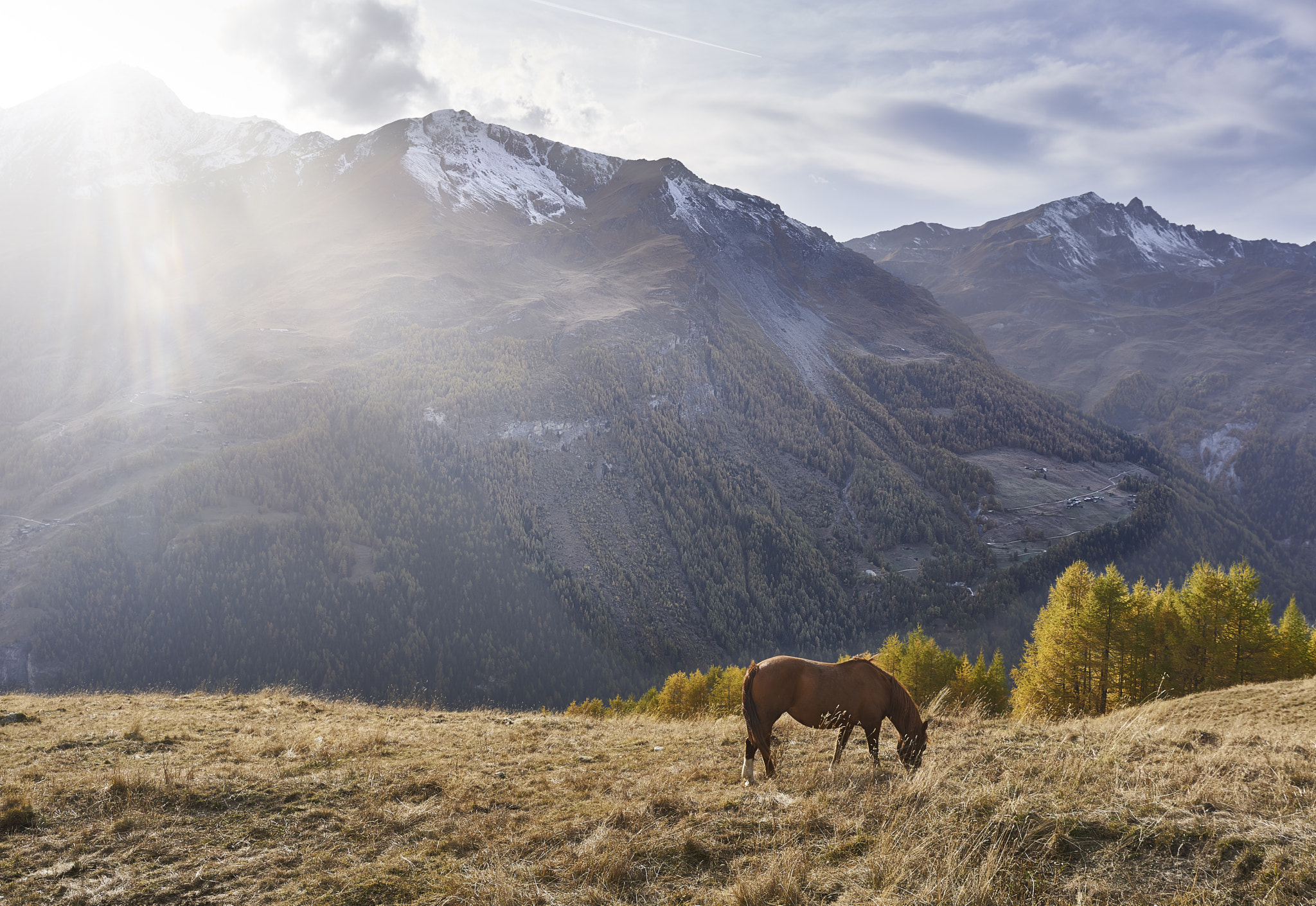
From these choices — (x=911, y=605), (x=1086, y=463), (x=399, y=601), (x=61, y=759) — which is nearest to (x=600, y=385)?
(x=399, y=601)

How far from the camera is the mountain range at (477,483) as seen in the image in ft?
247

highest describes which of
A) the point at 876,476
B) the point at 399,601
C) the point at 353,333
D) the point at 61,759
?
the point at 353,333

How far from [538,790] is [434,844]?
8.14 feet

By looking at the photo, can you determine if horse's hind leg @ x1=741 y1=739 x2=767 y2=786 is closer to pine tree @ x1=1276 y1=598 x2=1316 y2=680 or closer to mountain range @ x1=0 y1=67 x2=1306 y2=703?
pine tree @ x1=1276 y1=598 x2=1316 y2=680

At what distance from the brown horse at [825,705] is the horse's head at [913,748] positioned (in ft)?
0.04

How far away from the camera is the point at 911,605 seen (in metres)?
116

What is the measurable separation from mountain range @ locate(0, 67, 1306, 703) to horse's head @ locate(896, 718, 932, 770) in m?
74.0

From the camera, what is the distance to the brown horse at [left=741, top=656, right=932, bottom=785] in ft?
31.2

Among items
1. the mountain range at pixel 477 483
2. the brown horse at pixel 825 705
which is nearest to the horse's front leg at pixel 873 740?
the brown horse at pixel 825 705

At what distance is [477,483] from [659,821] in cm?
10552

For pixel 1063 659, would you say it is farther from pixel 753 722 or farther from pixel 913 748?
pixel 753 722

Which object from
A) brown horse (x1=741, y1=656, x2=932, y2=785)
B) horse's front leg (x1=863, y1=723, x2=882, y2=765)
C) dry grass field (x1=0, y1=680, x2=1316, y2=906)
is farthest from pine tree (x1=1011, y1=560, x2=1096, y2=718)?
horse's front leg (x1=863, y1=723, x2=882, y2=765)

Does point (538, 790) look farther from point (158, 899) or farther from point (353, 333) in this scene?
point (353, 333)

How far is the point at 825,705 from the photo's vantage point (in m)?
9.59
